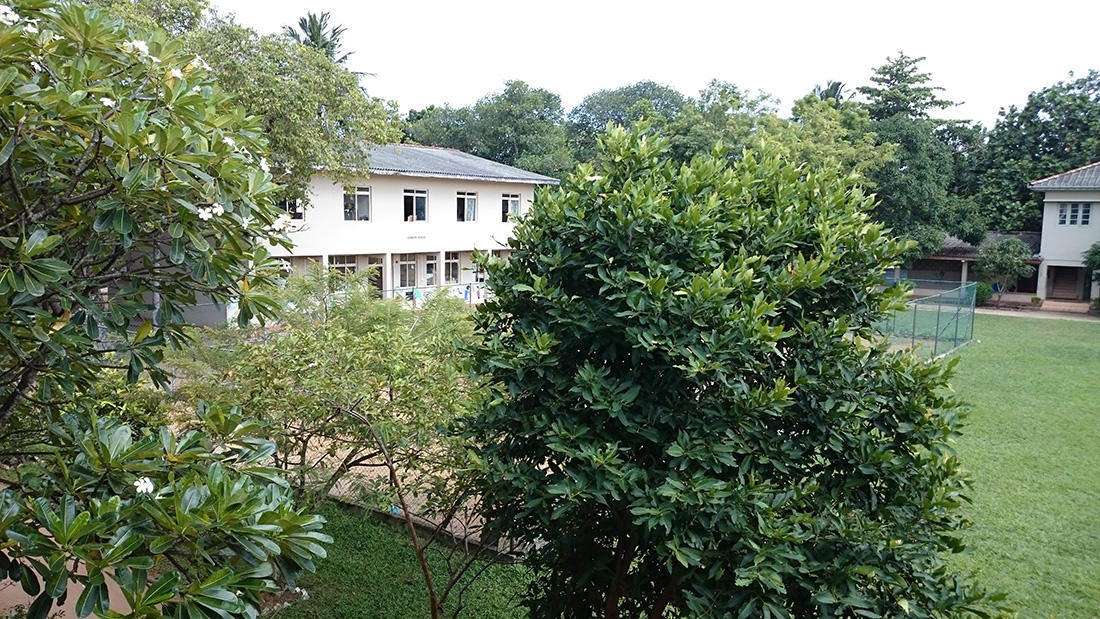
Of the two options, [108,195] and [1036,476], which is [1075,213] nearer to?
[1036,476]

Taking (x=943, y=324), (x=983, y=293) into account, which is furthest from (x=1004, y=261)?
(x=943, y=324)

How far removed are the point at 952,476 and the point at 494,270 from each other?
7.98 feet

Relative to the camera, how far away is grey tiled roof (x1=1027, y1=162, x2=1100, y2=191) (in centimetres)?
2958

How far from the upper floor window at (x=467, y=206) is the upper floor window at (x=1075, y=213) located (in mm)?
23792

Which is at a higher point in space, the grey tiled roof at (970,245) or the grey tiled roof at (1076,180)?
the grey tiled roof at (1076,180)

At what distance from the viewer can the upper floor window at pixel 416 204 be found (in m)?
26.2

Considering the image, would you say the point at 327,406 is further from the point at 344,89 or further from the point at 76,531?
the point at 344,89

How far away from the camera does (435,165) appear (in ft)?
90.6

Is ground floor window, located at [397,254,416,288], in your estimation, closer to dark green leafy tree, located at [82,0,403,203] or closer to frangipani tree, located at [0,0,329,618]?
dark green leafy tree, located at [82,0,403,203]

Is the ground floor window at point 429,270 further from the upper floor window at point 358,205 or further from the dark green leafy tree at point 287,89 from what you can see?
the dark green leafy tree at point 287,89

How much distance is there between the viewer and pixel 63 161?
269cm

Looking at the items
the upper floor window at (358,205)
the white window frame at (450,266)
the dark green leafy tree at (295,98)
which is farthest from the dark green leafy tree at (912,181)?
the dark green leafy tree at (295,98)

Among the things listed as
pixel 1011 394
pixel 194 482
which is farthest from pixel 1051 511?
pixel 194 482

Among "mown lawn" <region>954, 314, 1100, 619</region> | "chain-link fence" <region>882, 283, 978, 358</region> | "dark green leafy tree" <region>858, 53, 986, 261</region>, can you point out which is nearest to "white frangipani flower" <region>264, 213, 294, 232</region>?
"mown lawn" <region>954, 314, 1100, 619</region>
